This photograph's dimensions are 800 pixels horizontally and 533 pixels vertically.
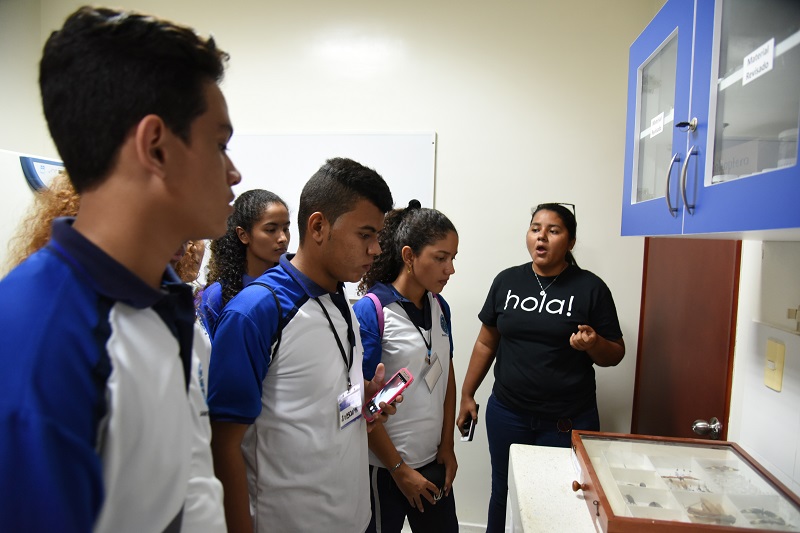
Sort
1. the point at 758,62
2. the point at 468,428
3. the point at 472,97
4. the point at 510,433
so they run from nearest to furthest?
the point at 758,62 < the point at 510,433 < the point at 468,428 < the point at 472,97

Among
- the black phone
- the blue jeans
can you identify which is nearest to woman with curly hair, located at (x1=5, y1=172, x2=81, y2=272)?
the black phone

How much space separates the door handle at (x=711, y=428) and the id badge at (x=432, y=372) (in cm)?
83

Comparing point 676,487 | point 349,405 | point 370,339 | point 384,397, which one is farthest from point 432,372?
point 676,487

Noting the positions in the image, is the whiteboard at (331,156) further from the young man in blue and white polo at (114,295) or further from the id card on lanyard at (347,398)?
the young man in blue and white polo at (114,295)

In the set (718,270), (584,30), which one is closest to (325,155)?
(584,30)

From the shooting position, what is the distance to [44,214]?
1026mm

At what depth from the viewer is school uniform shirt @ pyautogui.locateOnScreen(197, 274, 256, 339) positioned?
1.79 metres

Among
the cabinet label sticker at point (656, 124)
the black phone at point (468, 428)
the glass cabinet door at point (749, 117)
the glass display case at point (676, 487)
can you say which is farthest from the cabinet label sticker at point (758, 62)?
the black phone at point (468, 428)

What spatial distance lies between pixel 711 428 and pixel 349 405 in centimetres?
114

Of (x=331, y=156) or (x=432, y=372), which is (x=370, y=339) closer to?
(x=432, y=372)

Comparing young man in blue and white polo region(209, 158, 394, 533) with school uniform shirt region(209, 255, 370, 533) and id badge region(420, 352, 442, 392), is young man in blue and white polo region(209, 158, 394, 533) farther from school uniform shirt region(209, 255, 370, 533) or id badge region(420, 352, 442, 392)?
id badge region(420, 352, 442, 392)

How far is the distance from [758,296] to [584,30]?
5.52 feet

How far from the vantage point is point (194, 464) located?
0.67 meters

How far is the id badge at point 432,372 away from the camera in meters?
1.59
